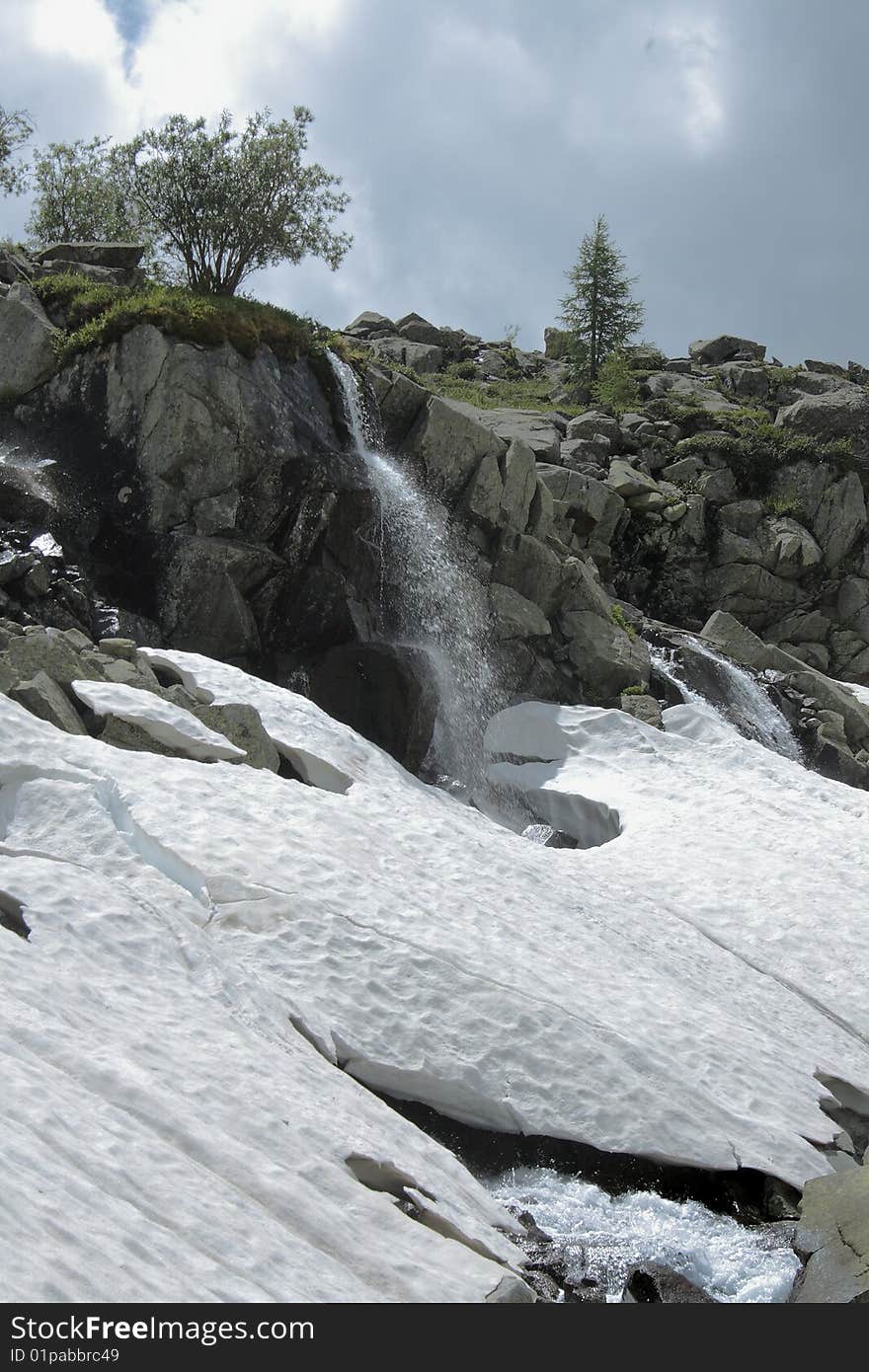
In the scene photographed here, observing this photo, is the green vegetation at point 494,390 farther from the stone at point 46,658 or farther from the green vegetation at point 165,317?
the stone at point 46,658

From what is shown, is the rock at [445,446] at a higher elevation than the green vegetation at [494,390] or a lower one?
lower

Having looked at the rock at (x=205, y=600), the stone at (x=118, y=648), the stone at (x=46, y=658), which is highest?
the rock at (x=205, y=600)

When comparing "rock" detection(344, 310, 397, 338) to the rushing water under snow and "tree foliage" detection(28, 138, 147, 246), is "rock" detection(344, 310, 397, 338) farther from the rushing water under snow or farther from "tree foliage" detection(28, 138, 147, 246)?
the rushing water under snow

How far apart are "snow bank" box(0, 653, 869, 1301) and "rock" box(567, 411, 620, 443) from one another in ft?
94.9

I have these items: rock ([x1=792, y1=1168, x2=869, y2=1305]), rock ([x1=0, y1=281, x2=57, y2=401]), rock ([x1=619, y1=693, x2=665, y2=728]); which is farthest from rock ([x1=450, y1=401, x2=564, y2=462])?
rock ([x1=792, y1=1168, x2=869, y2=1305])

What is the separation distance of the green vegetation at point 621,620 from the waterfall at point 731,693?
1.08m

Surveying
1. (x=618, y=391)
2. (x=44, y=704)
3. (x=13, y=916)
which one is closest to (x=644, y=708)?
(x=44, y=704)

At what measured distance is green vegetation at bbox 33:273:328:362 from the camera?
25.8m

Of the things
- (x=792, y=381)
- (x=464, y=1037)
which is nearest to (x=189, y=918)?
(x=464, y=1037)

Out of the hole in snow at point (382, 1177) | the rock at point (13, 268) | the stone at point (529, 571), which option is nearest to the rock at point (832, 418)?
the stone at point (529, 571)

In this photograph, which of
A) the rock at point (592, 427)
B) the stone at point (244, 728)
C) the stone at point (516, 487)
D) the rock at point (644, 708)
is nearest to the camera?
the stone at point (244, 728)

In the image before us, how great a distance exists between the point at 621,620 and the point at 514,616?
517 centimetres

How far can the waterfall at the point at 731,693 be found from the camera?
31.8 m

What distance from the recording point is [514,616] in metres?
29.7
